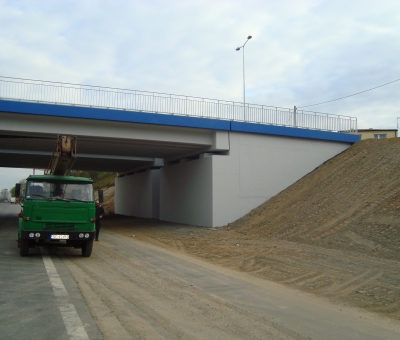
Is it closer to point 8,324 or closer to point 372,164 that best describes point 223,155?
point 372,164

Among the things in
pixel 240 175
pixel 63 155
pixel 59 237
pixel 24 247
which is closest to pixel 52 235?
pixel 59 237

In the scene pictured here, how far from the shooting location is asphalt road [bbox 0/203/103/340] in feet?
18.0

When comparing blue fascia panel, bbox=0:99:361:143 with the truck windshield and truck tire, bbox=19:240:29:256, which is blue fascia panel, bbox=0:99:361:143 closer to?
the truck windshield

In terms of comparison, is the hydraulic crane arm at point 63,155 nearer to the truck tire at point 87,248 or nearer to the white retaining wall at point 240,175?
the truck tire at point 87,248

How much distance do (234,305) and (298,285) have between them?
2.63m

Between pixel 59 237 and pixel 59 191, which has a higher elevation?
pixel 59 191

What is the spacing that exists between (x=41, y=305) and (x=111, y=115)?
14594 mm

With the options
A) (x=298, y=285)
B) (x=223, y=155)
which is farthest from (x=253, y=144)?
(x=298, y=285)

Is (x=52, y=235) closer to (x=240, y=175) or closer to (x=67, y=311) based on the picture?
(x=67, y=311)

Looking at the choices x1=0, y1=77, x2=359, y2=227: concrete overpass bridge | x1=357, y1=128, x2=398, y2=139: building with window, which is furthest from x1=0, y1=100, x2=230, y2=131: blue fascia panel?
x1=357, y1=128, x2=398, y2=139: building with window

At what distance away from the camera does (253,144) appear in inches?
917

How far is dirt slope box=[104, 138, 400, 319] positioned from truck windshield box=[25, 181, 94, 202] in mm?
4508

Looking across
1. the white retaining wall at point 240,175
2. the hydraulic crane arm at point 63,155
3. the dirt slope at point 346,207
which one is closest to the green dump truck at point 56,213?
the hydraulic crane arm at point 63,155

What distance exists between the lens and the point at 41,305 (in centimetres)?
680
